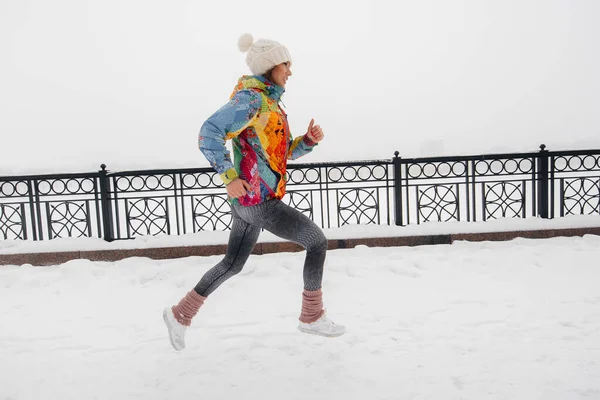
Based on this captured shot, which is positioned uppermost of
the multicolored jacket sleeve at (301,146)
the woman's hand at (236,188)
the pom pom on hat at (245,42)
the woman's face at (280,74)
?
the pom pom on hat at (245,42)

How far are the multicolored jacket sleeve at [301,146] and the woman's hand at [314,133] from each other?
3 centimetres

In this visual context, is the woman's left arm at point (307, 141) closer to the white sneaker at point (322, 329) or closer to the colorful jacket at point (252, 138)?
the colorful jacket at point (252, 138)

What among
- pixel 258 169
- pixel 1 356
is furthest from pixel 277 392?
pixel 1 356

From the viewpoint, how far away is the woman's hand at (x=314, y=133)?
3479 mm

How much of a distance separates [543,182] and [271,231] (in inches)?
228

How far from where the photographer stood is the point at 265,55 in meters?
3.19

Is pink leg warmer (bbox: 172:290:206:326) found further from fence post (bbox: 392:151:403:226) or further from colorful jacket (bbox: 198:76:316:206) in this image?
fence post (bbox: 392:151:403:226)

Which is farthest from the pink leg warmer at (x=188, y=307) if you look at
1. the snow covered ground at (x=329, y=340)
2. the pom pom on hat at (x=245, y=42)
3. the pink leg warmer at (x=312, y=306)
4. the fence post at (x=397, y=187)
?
the fence post at (x=397, y=187)

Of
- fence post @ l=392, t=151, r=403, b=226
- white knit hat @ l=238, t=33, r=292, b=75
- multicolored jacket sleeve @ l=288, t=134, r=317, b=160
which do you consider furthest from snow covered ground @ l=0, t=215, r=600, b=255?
white knit hat @ l=238, t=33, r=292, b=75

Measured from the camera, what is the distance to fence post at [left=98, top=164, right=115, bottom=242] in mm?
7207

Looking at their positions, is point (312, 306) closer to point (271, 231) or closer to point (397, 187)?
point (271, 231)

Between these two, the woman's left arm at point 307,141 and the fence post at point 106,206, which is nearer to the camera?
the woman's left arm at point 307,141

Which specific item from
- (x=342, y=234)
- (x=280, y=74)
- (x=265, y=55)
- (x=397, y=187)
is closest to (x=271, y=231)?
(x=280, y=74)

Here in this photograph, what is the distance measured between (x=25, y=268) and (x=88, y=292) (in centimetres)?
162
